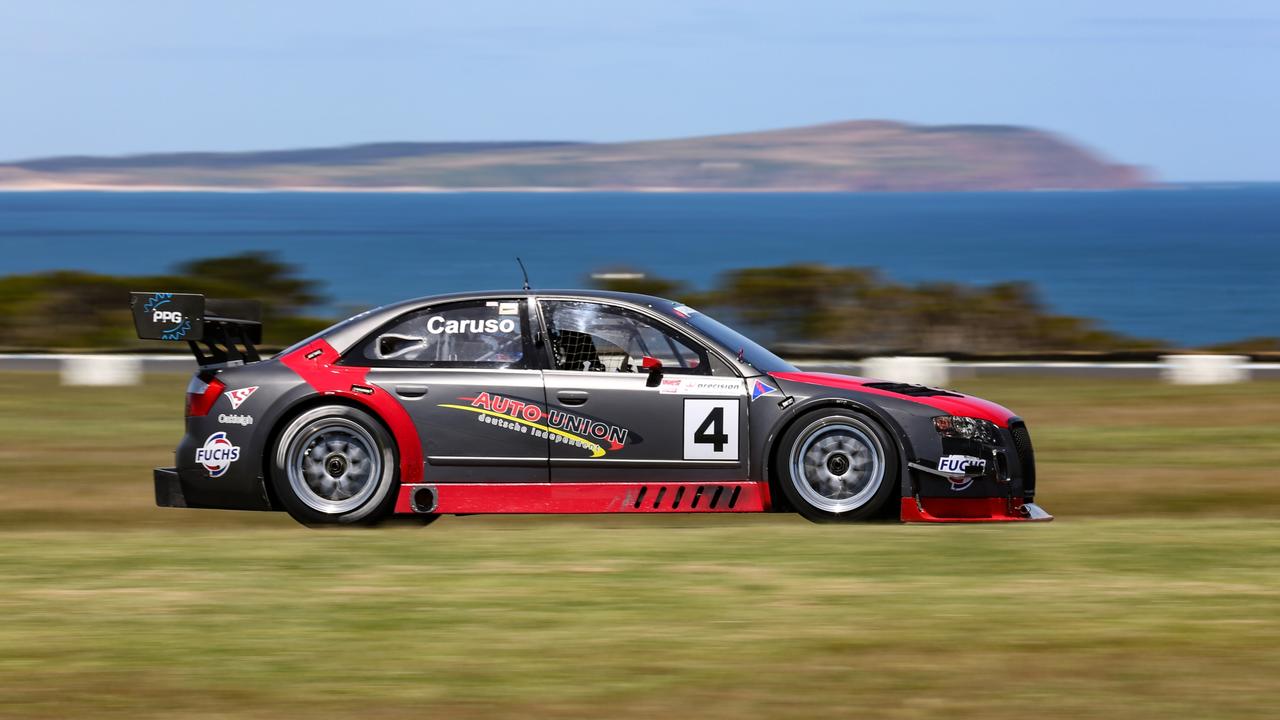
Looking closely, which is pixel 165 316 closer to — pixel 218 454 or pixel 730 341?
pixel 218 454

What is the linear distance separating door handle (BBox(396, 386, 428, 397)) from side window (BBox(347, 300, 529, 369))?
174mm

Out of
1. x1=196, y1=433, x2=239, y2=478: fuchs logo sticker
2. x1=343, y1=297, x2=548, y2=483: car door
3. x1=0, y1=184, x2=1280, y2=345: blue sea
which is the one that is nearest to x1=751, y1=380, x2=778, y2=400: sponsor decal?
x1=343, y1=297, x2=548, y2=483: car door

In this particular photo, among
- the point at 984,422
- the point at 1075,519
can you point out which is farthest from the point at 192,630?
the point at 1075,519

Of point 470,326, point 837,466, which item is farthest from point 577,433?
point 837,466

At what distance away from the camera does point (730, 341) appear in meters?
8.73

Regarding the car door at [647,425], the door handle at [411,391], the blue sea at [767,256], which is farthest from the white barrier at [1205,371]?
the blue sea at [767,256]

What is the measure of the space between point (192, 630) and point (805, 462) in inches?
143

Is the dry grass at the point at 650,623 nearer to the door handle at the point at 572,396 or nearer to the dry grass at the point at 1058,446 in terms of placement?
the door handle at the point at 572,396

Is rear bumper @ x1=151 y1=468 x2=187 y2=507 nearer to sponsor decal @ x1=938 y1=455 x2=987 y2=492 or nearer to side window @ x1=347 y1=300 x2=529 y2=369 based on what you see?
side window @ x1=347 y1=300 x2=529 y2=369

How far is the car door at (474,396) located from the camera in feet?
27.5

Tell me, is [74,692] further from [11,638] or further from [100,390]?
[100,390]

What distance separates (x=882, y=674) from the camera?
16.4ft

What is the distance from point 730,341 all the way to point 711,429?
601mm

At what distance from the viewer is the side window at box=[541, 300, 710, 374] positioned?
28.0 ft
